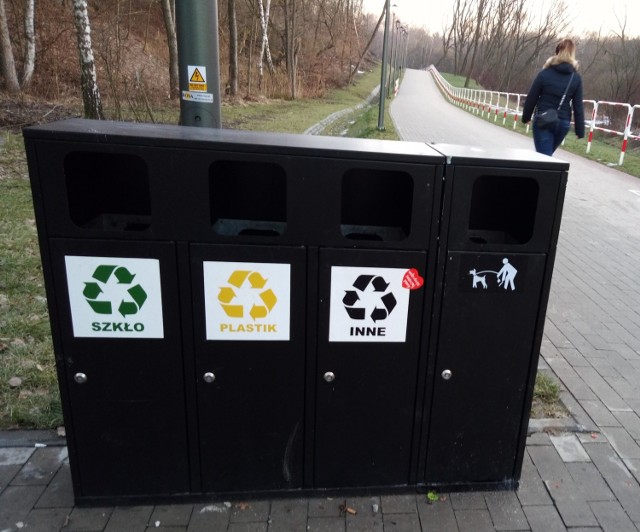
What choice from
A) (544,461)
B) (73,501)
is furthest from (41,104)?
(544,461)

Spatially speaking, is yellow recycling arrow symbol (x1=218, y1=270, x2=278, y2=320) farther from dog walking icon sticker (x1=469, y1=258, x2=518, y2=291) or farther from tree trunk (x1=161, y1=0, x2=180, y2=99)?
tree trunk (x1=161, y1=0, x2=180, y2=99)

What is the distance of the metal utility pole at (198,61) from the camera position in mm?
3348

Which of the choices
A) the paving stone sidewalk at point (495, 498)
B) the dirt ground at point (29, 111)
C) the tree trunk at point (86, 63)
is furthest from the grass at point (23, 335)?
the dirt ground at point (29, 111)

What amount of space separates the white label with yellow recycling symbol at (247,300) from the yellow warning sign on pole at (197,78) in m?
1.92

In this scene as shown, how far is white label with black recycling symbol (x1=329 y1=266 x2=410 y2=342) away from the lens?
2166mm

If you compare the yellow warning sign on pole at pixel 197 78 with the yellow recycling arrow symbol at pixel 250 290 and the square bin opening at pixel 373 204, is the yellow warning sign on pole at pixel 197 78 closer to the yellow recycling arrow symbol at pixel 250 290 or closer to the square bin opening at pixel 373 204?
the square bin opening at pixel 373 204

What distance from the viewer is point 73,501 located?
7.93 feet

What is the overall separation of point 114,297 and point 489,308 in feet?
4.99

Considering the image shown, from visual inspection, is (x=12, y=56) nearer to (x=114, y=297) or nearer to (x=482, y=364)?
(x=114, y=297)


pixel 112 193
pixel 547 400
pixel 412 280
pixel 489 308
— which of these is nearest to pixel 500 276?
pixel 489 308

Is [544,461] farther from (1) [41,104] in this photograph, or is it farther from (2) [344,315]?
(1) [41,104]

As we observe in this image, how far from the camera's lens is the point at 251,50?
93.5 ft

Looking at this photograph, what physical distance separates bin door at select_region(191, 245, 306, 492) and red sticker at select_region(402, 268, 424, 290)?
16.1 inches

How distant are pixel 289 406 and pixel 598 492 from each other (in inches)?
61.0
